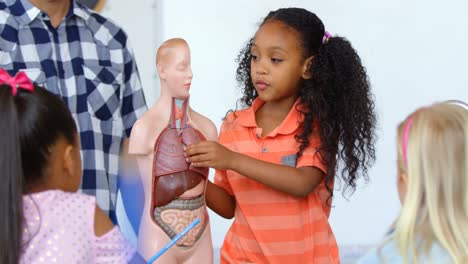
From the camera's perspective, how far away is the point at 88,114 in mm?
2783

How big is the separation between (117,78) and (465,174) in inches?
47.0

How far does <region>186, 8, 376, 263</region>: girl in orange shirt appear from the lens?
2846mm

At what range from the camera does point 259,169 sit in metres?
2.75

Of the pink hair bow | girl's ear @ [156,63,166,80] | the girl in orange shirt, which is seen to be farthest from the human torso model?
the pink hair bow

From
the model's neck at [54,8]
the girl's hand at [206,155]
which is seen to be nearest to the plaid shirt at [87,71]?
the model's neck at [54,8]

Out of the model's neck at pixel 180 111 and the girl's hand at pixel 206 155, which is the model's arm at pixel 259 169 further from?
the model's neck at pixel 180 111

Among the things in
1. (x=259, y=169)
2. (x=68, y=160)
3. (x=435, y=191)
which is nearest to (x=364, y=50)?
(x=259, y=169)

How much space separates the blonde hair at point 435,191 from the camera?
2129 mm

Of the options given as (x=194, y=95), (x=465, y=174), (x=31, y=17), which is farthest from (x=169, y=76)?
A: (x=194, y=95)

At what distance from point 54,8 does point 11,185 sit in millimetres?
867

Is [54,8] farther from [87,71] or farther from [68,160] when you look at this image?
[68,160]

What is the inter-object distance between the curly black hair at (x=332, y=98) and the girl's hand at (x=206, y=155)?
0.30 meters

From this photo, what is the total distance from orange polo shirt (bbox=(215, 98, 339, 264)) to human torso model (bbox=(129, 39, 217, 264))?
229 mm

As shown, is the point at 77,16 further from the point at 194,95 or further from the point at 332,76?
the point at 194,95
